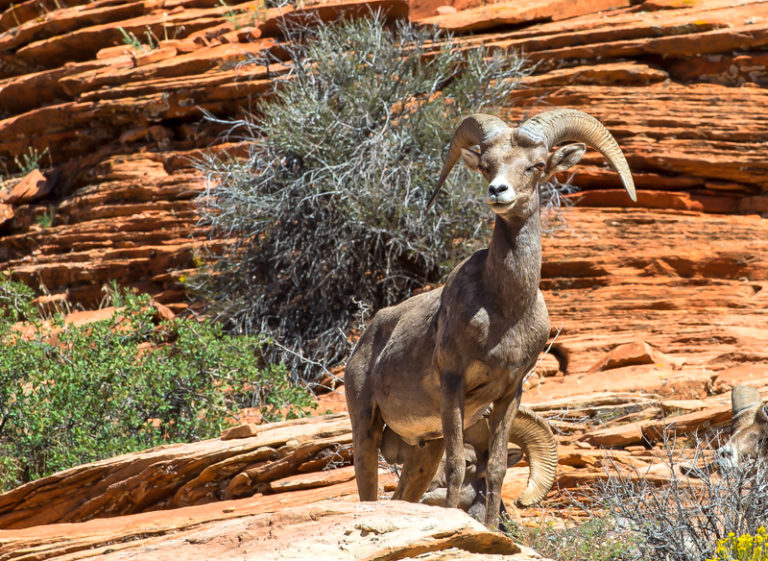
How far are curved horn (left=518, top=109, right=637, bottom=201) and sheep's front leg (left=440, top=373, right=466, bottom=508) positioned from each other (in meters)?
1.46

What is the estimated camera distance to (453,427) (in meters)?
5.45

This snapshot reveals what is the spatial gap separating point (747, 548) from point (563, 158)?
2.42 meters

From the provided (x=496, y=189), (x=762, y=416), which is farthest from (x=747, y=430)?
(x=496, y=189)

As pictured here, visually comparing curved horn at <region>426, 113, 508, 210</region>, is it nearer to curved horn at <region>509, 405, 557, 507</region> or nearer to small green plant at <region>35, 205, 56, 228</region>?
curved horn at <region>509, 405, 557, 507</region>

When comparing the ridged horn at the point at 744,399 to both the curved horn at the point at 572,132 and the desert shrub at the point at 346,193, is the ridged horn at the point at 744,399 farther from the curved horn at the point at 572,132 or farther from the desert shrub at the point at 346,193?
the desert shrub at the point at 346,193

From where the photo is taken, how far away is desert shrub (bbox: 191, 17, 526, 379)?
12.8 metres

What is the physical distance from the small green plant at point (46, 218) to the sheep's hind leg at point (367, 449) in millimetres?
12773

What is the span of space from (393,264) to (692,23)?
5.75 metres

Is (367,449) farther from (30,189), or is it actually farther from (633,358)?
(30,189)

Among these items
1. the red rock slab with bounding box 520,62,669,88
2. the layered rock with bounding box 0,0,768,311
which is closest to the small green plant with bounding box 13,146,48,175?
the layered rock with bounding box 0,0,768,311

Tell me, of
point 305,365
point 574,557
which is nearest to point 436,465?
point 574,557

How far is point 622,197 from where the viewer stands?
13.6 meters

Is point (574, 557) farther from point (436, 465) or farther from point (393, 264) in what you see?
point (393, 264)

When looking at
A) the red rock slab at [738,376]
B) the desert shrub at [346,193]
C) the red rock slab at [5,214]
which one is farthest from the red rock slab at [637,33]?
the red rock slab at [5,214]
